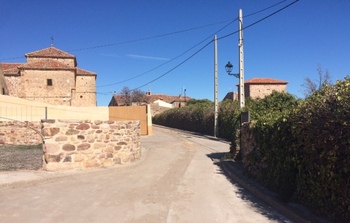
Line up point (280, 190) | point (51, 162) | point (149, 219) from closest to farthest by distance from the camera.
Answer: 1. point (149, 219)
2. point (280, 190)
3. point (51, 162)

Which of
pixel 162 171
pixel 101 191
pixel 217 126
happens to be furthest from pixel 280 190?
pixel 217 126

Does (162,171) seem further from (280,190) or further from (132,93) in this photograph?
(132,93)

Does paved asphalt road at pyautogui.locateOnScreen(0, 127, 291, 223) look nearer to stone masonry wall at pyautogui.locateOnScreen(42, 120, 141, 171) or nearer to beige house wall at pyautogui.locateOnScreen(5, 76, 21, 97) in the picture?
stone masonry wall at pyautogui.locateOnScreen(42, 120, 141, 171)

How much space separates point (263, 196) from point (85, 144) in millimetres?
5878

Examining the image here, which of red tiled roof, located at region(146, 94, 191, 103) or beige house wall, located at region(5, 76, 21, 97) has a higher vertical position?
red tiled roof, located at region(146, 94, 191, 103)

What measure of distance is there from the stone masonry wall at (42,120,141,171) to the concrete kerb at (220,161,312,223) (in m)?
3.79

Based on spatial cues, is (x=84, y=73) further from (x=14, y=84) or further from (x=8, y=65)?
(x=8, y=65)

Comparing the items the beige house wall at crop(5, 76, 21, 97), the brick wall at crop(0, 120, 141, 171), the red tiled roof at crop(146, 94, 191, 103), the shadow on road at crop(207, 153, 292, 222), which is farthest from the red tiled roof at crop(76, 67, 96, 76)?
the shadow on road at crop(207, 153, 292, 222)

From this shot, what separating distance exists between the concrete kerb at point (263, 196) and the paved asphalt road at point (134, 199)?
13cm

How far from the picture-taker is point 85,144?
9.65 metres

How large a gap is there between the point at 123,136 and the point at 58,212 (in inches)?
213

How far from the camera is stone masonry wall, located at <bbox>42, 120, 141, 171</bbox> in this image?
29.9 ft

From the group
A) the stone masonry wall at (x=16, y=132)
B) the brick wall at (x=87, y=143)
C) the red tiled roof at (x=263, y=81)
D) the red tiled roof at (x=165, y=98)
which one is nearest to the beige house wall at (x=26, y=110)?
the stone masonry wall at (x=16, y=132)

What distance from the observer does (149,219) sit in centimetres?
512
